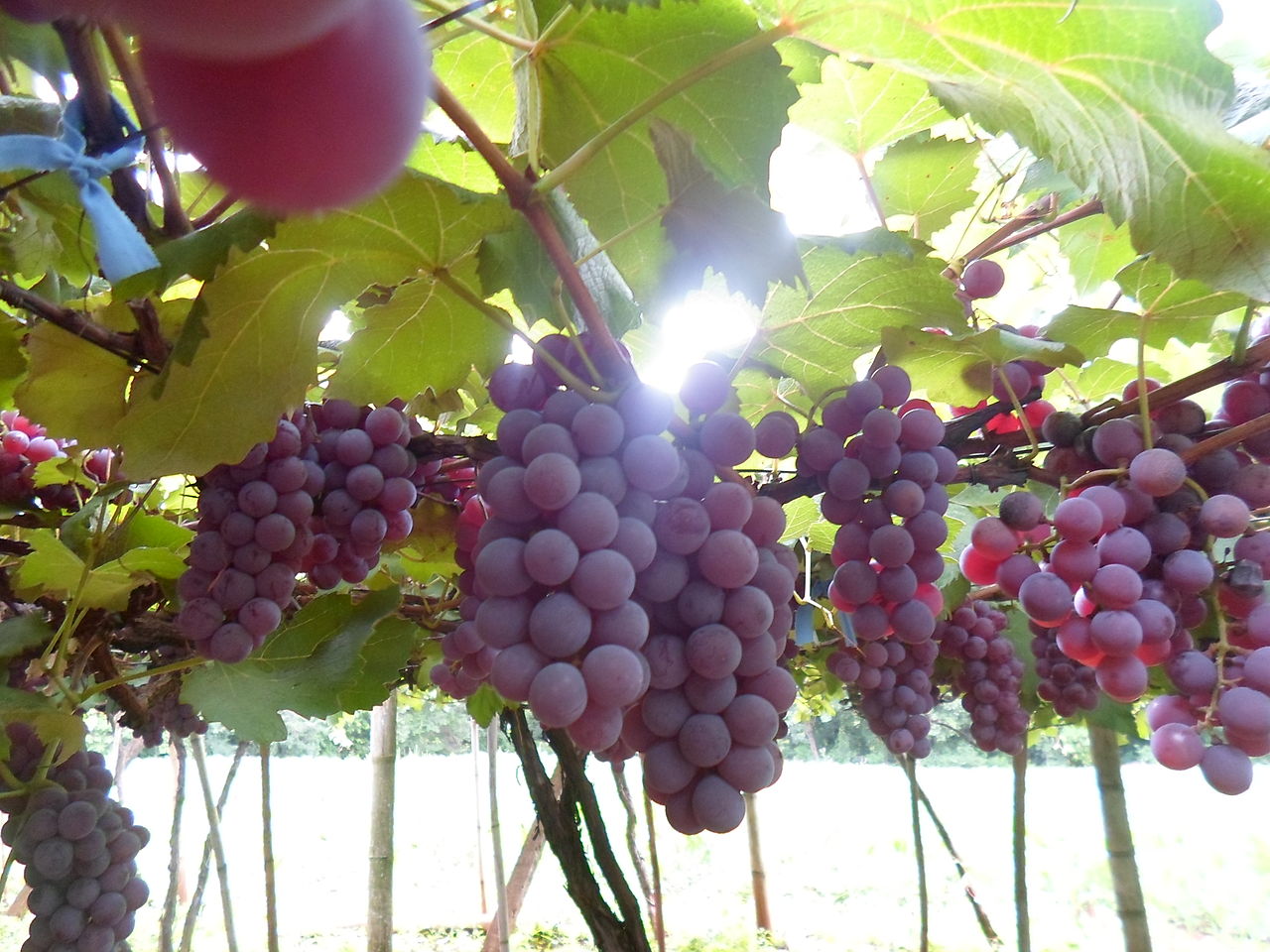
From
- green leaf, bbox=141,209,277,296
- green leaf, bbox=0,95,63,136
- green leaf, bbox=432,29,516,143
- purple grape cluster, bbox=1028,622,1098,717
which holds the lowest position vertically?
purple grape cluster, bbox=1028,622,1098,717

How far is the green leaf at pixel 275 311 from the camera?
500 millimetres

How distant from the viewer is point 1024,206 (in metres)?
0.95

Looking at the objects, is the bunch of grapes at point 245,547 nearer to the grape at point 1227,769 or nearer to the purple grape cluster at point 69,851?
the purple grape cluster at point 69,851

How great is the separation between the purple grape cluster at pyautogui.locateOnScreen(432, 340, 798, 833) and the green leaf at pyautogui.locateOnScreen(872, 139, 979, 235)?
45 cm

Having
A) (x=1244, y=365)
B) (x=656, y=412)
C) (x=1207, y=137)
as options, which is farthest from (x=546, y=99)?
(x=1244, y=365)

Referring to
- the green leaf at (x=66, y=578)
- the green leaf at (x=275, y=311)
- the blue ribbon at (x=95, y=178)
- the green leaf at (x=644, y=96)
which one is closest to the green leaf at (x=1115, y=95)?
the green leaf at (x=644, y=96)

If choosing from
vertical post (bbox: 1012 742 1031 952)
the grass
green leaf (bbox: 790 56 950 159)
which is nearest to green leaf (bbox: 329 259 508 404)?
green leaf (bbox: 790 56 950 159)

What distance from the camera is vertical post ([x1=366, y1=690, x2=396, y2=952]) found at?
2.64 meters

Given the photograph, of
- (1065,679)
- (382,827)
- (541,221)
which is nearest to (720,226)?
(541,221)

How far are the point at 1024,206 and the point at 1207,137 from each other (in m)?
0.53

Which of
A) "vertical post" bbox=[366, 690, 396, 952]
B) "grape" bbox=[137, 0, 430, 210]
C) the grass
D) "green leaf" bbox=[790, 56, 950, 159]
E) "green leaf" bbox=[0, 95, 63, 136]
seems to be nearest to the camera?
"grape" bbox=[137, 0, 430, 210]

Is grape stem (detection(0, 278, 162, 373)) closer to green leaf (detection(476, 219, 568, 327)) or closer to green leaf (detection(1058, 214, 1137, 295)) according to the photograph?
green leaf (detection(476, 219, 568, 327))

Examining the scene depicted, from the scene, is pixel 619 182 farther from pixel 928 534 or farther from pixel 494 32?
pixel 928 534

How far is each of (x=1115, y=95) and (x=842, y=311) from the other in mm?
259
